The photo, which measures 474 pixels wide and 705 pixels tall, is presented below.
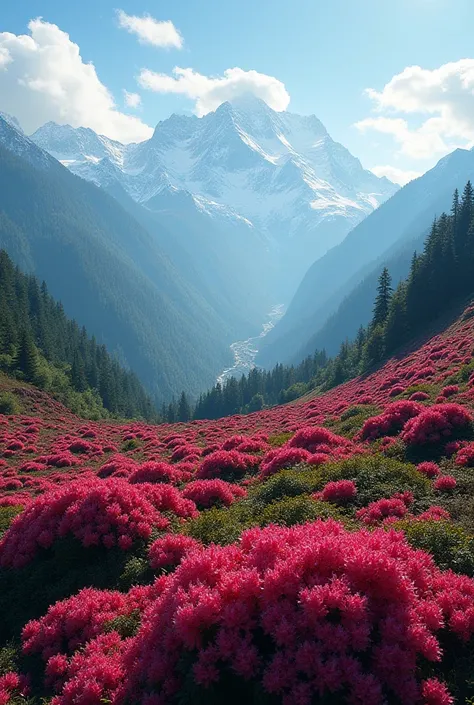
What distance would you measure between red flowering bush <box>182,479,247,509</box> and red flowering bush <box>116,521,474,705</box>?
7.52 metres

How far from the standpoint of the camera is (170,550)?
9930 millimetres

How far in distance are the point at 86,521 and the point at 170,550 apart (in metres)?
3.01

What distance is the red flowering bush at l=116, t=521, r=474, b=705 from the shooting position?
4668 millimetres

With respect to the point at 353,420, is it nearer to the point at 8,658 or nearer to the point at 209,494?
the point at 209,494

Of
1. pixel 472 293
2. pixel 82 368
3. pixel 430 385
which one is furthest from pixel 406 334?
pixel 82 368

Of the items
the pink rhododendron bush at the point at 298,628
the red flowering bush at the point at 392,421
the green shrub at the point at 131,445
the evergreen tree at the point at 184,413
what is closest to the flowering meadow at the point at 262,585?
the pink rhododendron bush at the point at 298,628

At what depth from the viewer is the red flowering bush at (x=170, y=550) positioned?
31.6 ft

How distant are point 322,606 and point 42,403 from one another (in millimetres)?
62555

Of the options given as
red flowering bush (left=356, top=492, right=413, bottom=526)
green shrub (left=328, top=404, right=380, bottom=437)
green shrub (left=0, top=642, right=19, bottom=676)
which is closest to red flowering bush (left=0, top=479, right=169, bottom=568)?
green shrub (left=0, top=642, right=19, bottom=676)

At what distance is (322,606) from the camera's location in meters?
5.02

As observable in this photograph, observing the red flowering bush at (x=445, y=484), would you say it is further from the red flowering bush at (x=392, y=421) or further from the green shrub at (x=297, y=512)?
the red flowering bush at (x=392, y=421)

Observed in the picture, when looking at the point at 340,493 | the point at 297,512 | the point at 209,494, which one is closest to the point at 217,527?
the point at 297,512

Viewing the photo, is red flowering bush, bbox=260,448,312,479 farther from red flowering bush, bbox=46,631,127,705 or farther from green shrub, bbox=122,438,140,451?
green shrub, bbox=122,438,140,451

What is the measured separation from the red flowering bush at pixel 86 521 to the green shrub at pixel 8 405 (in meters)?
44.1
